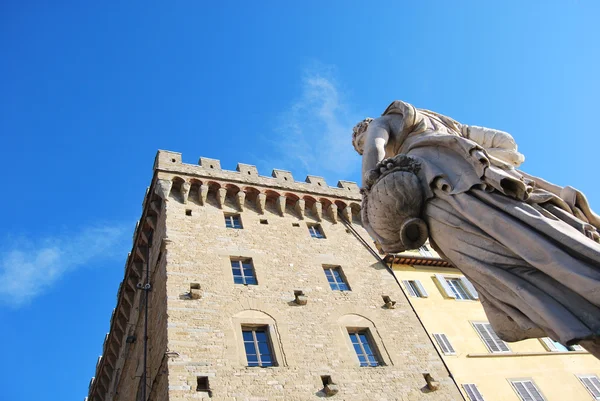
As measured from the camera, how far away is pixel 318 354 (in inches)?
563

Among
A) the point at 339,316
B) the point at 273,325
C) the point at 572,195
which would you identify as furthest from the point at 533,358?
the point at 572,195

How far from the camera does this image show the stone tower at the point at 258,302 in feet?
43.4

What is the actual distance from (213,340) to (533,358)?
11.2m

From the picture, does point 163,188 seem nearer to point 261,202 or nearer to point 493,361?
point 261,202

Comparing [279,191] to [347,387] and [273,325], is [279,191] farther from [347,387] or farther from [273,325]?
[347,387]

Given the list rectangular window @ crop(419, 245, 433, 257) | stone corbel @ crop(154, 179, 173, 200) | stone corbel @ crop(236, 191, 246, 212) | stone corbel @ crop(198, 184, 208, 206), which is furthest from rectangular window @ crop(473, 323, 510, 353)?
stone corbel @ crop(154, 179, 173, 200)

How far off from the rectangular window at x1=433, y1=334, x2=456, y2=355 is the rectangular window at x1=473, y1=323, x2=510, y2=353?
1376mm

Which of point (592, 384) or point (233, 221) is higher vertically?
point (233, 221)

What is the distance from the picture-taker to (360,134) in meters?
6.68

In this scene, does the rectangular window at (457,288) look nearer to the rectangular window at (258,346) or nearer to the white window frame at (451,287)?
the white window frame at (451,287)

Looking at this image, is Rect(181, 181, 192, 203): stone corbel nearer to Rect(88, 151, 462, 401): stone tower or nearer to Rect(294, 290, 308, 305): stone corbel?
Rect(88, 151, 462, 401): stone tower

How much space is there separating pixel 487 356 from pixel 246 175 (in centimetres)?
1141

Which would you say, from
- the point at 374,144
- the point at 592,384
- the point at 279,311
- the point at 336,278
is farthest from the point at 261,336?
the point at 592,384

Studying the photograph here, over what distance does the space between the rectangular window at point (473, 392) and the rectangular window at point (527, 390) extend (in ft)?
4.60
